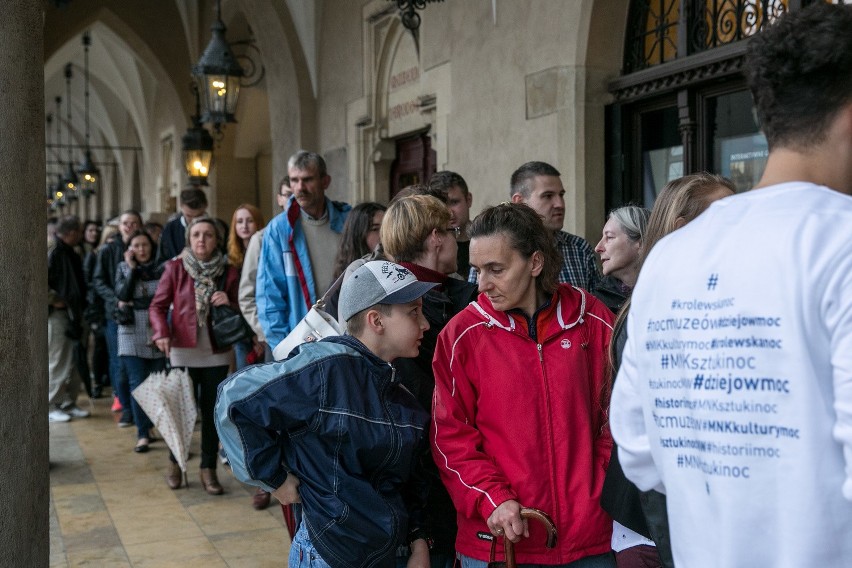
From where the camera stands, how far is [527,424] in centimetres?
232

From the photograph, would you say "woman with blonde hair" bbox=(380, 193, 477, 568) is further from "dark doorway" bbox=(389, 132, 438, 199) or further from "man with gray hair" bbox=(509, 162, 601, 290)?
"dark doorway" bbox=(389, 132, 438, 199)

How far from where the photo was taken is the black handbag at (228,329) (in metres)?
5.57

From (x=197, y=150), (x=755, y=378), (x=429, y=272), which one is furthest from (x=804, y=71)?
(x=197, y=150)

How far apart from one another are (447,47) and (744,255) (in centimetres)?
621

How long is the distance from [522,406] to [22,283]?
4.42 ft

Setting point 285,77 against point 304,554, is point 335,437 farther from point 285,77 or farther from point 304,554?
point 285,77

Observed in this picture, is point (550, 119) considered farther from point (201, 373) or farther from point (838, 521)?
point (838, 521)

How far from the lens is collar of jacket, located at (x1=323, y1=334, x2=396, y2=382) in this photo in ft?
7.93

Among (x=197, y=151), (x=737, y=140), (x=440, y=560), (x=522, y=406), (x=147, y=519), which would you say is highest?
(x=197, y=151)

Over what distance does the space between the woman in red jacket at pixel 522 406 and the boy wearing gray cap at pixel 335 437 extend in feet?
0.44

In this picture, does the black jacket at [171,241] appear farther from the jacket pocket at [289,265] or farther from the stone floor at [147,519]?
the jacket pocket at [289,265]

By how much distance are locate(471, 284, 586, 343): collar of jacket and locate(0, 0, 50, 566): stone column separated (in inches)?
46.9

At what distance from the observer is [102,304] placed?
8.85 metres

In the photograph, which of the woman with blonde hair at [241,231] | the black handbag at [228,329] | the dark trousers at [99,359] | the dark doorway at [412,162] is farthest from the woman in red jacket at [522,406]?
the dark trousers at [99,359]
